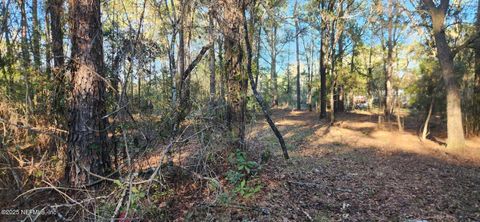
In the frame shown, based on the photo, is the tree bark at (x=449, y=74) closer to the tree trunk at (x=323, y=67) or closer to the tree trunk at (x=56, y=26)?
the tree trunk at (x=323, y=67)

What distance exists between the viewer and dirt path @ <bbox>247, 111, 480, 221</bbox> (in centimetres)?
414

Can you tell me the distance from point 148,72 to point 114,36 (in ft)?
2.23

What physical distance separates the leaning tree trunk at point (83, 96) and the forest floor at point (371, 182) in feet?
7.31

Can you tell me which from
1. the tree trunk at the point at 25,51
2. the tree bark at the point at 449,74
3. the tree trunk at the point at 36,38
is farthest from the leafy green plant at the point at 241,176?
the tree bark at the point at 449,74

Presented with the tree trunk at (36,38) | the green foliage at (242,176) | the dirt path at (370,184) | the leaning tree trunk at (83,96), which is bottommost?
the dirt path at (370,184)

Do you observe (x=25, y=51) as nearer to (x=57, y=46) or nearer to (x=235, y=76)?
(x=57, y=46)

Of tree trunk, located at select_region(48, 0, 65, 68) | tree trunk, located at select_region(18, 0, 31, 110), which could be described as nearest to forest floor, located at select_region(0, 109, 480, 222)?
tree trunk, located at select_region(18, 0, 31, 110)

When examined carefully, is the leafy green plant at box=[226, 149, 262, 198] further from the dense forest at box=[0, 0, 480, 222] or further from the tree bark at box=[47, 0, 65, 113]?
the tree bark at box=[47, 0, 65, 113]

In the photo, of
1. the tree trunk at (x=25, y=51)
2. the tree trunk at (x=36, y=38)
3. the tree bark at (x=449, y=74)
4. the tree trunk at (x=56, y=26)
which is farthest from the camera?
the tree bark at (x=449, y=74)

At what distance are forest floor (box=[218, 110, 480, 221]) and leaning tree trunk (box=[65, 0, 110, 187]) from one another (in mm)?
2229

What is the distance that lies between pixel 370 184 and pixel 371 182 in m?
0.16

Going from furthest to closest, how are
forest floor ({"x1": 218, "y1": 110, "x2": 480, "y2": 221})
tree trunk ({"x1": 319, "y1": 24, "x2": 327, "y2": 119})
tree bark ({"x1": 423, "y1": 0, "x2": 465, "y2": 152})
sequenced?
tree trunk ({"x1": 319, "y1": 24, "x2": 327, "y2": 119}), tree bark ({"x1": 423, "y1": 0, "x2": 465, "y2": 152}), forest floor ({"x1": 218, "y1": 110, "x2": 480, "y2": 221})

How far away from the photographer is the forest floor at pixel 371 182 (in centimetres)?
414

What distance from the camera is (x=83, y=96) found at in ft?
11.7
